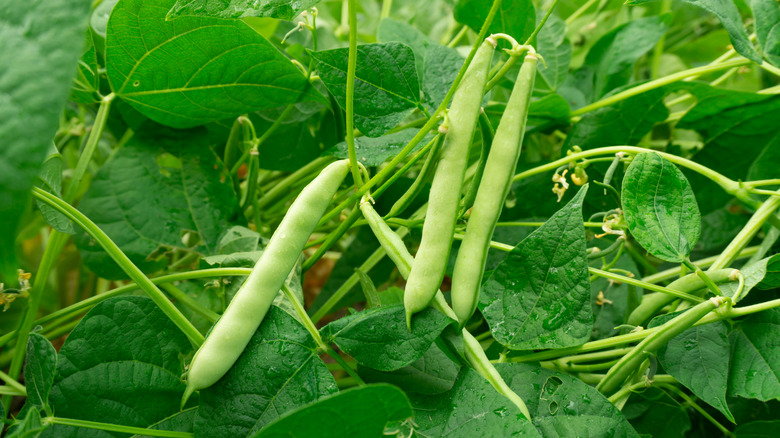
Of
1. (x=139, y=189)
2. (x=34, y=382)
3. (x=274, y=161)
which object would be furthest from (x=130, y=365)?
(x=274, y=161)

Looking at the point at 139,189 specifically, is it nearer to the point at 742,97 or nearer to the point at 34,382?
the point at 34,382

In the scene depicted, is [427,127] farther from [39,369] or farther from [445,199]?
[39,369]

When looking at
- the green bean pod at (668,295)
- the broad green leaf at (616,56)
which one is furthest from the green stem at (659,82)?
the green bean pod at (668,295)

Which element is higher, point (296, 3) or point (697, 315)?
point (296, 3)

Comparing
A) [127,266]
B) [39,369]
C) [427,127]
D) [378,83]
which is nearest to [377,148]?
[378,83]

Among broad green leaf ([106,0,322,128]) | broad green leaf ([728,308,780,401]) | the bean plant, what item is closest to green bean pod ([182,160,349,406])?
the bean plant

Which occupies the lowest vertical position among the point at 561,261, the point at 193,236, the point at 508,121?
the point at 193,236
